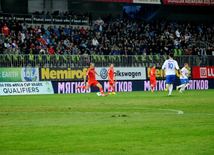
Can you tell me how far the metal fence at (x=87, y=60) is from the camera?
30609 millimetres

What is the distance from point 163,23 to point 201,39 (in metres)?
A: 4.94

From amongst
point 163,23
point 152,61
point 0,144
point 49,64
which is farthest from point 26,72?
point 0,144

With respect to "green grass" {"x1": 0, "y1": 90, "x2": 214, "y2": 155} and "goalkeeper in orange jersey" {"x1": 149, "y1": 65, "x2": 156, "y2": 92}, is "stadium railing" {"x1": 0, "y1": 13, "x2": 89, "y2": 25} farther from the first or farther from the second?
"green grass" {"x1": 0, "y1": 90, "x2": 214, "y2": 155}

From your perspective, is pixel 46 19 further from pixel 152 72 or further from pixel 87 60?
pixel 152 72

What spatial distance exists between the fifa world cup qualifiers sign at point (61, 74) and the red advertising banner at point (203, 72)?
1200 centimetres

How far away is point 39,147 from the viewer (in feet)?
21.9

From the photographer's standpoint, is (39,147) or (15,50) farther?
(15,50)

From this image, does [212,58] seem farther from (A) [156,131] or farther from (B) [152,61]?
(A) [156,131]

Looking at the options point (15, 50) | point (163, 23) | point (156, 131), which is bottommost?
point (156, 131)

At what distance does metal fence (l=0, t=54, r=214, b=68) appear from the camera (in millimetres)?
30609

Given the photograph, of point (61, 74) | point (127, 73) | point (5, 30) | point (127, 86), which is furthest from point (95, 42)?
point (5, 30)

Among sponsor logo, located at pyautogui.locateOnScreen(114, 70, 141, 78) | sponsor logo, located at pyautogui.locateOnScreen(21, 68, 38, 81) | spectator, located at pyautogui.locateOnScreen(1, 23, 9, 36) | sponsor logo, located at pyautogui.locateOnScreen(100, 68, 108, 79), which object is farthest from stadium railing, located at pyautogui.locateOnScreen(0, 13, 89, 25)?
sponsor logo, located at pyautogui.locateOnScreen(114, 70, 141, 78)

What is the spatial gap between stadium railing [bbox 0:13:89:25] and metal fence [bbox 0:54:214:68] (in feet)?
28.7

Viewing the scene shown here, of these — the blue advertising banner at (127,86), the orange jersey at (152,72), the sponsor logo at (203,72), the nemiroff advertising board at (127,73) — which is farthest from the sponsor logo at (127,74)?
the sponsor logo at (203,72)
